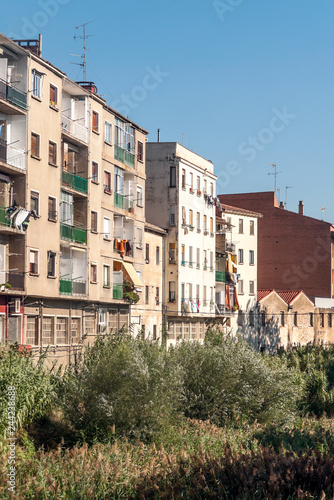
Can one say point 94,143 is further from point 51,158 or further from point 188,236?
point 188,236

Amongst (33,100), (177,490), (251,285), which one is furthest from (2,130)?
(251,285)

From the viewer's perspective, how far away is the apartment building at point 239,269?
74.7 m

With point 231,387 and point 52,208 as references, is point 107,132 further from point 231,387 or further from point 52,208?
point 231,387

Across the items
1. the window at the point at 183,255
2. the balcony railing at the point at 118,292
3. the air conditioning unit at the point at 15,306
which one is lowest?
the air conditioning unit at the point at 15,306

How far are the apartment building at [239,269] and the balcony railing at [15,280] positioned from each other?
3457 centimetres

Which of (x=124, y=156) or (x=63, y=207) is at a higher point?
(x=124, y=156)

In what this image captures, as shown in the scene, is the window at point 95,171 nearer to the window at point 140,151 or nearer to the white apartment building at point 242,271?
the window at point 140,151

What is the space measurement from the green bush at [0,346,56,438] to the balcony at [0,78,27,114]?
12.4m

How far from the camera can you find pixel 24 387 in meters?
31.7

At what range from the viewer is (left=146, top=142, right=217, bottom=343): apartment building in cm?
6347

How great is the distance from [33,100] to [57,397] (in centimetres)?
1597

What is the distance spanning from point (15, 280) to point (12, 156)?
5788mm

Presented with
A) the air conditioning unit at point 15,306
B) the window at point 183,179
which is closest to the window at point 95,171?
the air conditioning unit at point 15,306

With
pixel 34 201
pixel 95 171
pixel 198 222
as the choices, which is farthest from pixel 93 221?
pixel 198 222
